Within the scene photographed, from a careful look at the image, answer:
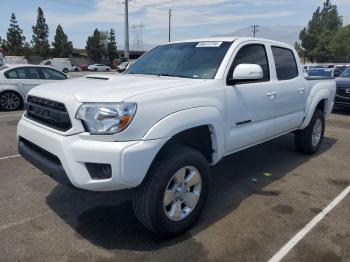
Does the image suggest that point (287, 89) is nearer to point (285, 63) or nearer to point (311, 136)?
point (285, 63)

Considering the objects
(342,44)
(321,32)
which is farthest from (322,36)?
(342,44)

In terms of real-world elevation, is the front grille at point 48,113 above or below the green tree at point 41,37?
below

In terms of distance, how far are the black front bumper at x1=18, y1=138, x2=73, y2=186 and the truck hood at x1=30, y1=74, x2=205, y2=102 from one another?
532 millimetres

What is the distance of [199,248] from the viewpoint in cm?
A: 320

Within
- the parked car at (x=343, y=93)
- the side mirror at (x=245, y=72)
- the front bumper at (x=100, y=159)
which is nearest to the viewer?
the front bumper at (x=100, y=159)

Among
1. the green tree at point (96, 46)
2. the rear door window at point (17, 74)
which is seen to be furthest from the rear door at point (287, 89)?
the green tree at point (96, 46)

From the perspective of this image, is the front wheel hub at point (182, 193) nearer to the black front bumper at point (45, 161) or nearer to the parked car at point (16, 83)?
the black front bumper at point (45, 161)

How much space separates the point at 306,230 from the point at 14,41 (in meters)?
76.5

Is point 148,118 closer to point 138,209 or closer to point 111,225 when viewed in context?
point 138,209

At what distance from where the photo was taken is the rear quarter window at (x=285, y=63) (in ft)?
16.4

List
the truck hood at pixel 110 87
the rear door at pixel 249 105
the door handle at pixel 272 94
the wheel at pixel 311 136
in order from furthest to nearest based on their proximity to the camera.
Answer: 1. the wheel at pixel 311 136
2. the door handle at pixel 272 94
3. the rear door at pixel 249 105
4. the truck hood at pixel 110 87

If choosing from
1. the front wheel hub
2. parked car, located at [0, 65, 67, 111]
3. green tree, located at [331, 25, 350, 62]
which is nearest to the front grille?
the front wheel hub

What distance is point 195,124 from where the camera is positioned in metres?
3.35

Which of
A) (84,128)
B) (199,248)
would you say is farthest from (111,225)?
(84,128)
